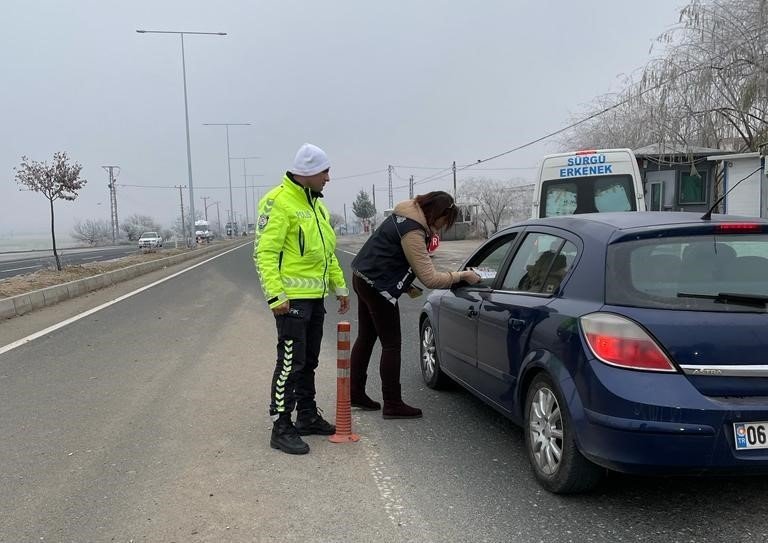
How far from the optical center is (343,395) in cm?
430

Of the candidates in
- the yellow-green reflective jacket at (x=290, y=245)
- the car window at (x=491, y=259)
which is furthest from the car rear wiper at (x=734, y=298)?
the yellow-green reflective jacket at (x=290, y=245)

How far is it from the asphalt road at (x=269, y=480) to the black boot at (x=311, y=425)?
131 millimetres

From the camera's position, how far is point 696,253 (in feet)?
10.5

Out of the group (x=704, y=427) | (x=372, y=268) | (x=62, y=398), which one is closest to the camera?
(x=704, y=427)

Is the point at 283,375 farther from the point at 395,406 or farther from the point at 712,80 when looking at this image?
the point at 712,80

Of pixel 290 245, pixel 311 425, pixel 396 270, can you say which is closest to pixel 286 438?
pixel 311 425

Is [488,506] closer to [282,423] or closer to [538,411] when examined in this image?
[538,411]

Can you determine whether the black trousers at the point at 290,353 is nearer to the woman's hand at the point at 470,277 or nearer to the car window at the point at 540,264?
the woman's hand at the point at 470,277

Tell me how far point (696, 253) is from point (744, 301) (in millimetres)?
354

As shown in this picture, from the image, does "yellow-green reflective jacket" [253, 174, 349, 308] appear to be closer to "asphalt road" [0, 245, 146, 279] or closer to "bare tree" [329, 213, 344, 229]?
"bare tree" [329, 213, 344, 229]

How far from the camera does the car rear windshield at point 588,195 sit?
32.7 ft

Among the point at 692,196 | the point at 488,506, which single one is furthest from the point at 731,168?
the point at 488,506

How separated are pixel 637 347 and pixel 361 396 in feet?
8.63

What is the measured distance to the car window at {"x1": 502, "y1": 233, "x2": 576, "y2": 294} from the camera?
3.55 m
